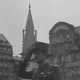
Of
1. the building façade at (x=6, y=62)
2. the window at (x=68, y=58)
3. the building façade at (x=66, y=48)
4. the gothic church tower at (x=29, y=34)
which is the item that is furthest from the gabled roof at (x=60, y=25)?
the gothic church tower at (x=29, y=34)

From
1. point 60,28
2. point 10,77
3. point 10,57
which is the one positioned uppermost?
point 60,28

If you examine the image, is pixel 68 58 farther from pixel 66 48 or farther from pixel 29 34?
pixel 29 34

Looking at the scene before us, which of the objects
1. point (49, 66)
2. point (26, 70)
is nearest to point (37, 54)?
point (26, 70)

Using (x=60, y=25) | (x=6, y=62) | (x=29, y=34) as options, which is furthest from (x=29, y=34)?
(x=60, y=25)

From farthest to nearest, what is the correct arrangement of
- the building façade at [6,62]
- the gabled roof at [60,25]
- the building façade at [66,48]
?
the building façade at [6,62] < the gabled roof at [60,25] < the building façade at [66,48]

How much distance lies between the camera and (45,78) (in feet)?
39.6

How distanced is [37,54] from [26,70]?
1213mm

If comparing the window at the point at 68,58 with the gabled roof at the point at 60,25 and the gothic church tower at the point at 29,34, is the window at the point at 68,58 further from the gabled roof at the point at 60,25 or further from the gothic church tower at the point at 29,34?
the gothic church tower at the point at 29,34

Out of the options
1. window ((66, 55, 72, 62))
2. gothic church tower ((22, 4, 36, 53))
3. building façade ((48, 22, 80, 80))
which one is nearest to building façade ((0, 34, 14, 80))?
gothic church tower ((22, 4, 36, 53))

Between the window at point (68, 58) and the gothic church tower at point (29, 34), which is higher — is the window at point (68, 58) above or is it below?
below

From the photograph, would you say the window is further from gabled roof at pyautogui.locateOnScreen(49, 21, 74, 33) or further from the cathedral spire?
the cathedral spire

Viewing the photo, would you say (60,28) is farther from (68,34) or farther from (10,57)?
(10,57)

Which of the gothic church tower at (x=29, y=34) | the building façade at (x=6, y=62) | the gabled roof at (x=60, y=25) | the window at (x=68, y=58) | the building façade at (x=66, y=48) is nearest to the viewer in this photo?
the building façade at (x=66, y=48)

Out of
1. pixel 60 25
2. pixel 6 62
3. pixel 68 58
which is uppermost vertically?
pixel 60 25
